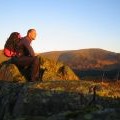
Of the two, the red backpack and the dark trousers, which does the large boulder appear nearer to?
the dark trousers

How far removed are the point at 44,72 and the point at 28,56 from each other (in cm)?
202

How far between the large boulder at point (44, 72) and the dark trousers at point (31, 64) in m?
0.40

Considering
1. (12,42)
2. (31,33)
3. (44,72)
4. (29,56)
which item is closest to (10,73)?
(29,56)

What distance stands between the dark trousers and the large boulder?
0.40 metres

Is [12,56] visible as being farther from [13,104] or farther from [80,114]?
[80,114]

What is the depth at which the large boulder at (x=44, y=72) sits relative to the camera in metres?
18.2

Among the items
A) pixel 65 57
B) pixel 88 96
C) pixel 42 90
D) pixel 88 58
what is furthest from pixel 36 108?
pixel 65 57

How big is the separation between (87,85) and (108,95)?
0.82 meters

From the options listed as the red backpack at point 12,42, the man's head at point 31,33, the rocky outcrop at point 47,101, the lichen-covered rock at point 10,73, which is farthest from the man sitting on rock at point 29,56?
the rocky outcrop at point 47,101

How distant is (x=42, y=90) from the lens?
13133mm

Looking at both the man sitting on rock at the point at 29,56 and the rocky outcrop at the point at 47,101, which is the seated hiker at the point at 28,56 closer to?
the man sitting on rock at the point at 29,56

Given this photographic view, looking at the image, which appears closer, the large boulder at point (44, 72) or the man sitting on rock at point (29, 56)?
the man sitting on rock at point (29, 56)

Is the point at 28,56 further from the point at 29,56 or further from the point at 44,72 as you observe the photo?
the point at 44,72

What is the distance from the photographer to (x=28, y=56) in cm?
1794
